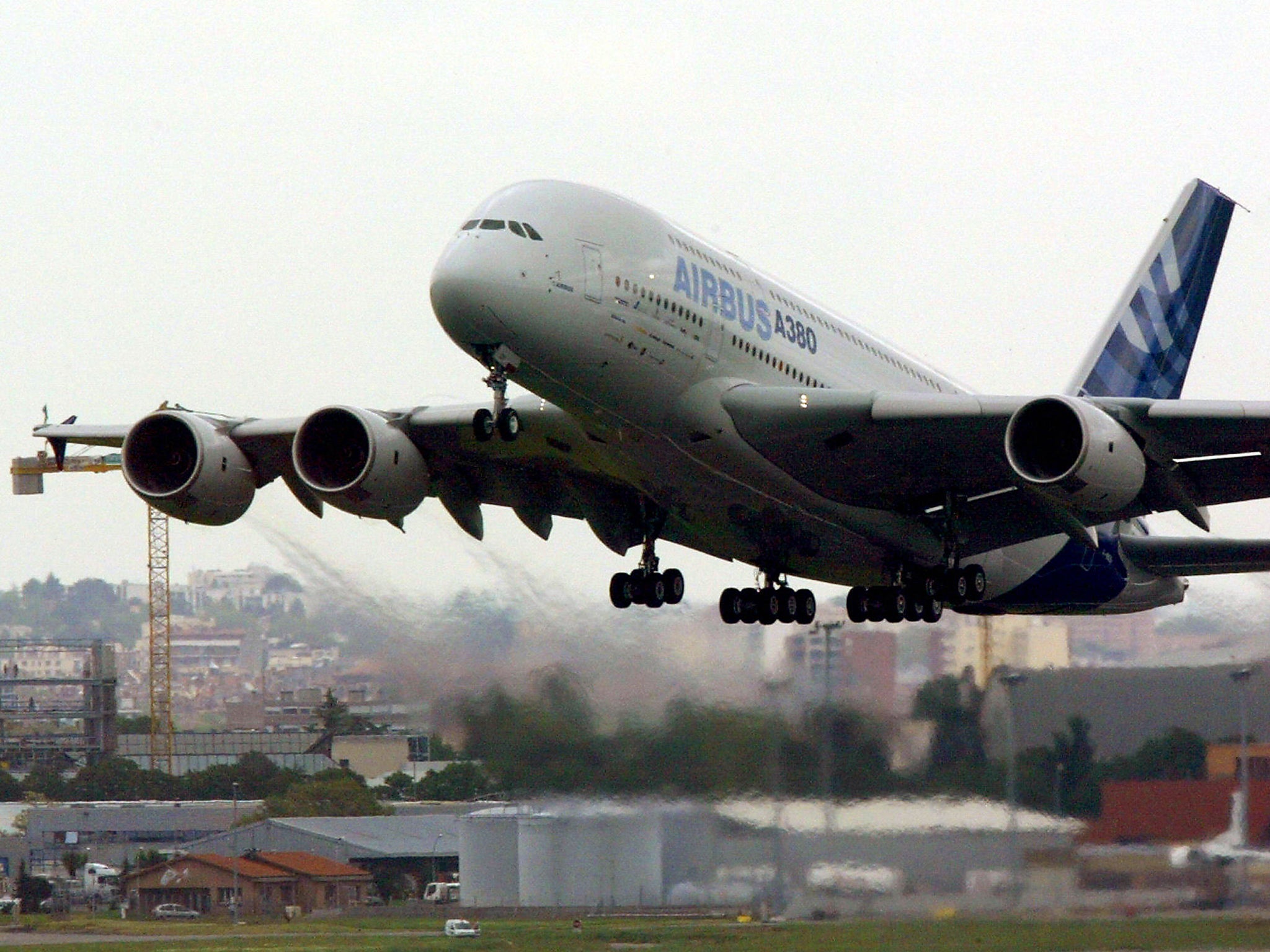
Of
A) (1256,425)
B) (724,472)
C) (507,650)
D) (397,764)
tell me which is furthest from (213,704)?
(1256,425)

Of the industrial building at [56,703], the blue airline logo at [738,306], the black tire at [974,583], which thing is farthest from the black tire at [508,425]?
the industrial building at [56,703]

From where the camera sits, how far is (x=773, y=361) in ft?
71.1

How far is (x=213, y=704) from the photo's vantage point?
29.7 metres

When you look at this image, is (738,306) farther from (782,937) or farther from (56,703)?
(56,703)

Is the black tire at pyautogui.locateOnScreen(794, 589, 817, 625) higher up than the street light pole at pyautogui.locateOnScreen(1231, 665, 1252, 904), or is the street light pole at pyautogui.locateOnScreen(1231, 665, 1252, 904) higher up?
Result: the black tire at pyautogui.locateOnScreen(794, 589, 817, 625)

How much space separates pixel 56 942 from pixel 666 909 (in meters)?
8.54

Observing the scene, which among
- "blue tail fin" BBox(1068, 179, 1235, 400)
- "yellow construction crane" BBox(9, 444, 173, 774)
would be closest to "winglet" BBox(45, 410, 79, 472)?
"yellow construction crane" BBox(9, 444, 173, 774)

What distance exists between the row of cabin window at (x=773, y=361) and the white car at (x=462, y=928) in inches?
315

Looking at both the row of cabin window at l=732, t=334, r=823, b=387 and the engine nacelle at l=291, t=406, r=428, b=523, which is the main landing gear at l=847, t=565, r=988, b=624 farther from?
the engine nacelle at l=291, t=406, r=428, b=523

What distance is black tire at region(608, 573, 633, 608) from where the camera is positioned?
956 inches

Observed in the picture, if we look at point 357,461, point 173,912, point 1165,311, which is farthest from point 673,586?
point 1165,311

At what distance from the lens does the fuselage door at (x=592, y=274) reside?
19312 millimetres

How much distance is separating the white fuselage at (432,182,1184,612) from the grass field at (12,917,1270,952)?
16.5 ft

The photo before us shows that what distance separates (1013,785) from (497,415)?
27.0 ft
